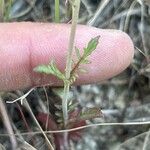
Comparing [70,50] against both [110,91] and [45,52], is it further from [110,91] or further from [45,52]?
Result: [110,91]

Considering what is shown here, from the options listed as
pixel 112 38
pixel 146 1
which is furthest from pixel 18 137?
pixel 146 1

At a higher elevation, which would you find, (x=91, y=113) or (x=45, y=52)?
(x=45, y=52)

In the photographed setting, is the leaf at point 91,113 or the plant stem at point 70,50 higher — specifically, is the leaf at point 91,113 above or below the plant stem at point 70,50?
below

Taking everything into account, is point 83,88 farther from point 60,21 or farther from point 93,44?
point 93,44

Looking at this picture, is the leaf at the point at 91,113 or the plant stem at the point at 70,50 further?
the leaf at the point at 91,113

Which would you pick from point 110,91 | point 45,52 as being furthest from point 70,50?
point 110,91
